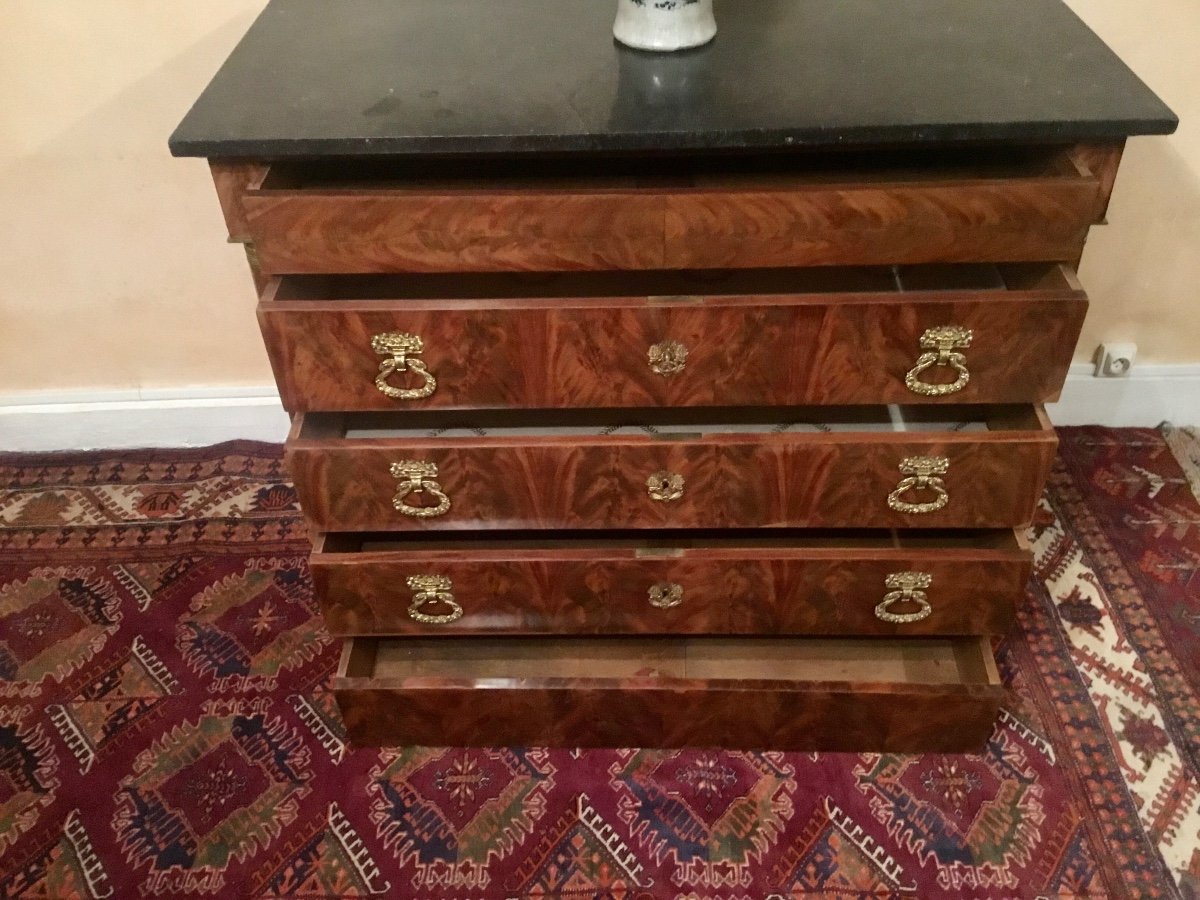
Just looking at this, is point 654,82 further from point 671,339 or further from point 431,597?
point 431,597

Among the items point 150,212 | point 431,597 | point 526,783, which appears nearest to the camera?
point 431,597

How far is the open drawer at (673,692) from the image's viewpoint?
4.01ft

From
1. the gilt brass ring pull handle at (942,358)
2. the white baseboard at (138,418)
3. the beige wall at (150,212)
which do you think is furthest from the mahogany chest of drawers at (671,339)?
the white baseboard at (138,418)

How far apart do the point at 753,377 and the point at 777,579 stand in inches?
10.9

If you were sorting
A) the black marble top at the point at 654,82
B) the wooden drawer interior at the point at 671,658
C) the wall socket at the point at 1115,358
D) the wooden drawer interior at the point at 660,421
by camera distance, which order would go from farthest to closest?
the wall socket at the point at 1115,358
the wooden drawer interior at the point at 671,658
the wooden drawer interior at the point at 660,421
the black marble top at the point at 654,82

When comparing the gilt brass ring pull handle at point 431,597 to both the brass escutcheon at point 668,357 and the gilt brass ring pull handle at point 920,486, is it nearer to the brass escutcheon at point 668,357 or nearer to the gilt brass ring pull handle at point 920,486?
the brass escutcheon at point 668,357

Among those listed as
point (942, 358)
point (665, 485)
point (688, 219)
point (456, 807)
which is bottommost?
point (456, 807)

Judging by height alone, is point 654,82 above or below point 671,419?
above

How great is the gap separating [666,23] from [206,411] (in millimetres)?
1149

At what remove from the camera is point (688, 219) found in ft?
3.03

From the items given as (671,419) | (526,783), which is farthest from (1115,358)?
(526,783)

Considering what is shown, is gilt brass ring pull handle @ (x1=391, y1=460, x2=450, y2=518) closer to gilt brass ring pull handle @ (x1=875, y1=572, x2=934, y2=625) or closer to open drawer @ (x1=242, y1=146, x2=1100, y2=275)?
open drawer @ (x1=242, y1=146, x2=1100, y2=275)

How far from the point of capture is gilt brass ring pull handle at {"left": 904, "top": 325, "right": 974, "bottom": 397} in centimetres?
98

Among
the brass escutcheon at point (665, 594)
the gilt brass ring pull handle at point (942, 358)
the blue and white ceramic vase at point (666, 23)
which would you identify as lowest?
the brass escutcheon at point (665, 594)
